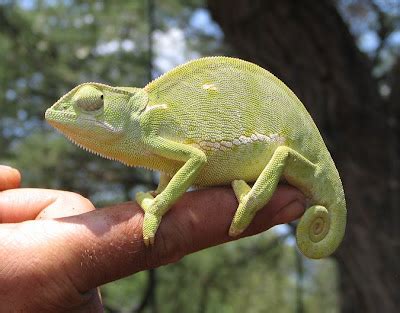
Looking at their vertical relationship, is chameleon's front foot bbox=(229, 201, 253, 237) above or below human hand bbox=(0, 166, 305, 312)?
above

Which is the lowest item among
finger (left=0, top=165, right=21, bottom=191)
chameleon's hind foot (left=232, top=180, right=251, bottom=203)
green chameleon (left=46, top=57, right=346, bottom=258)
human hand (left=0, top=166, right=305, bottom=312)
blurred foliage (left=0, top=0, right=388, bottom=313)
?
blurred foliage (left=0, top=0, right=388, bottom=313)

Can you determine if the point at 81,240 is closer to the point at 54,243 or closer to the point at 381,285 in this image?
the point at 54,243

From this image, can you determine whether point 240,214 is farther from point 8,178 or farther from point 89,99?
point 8,178

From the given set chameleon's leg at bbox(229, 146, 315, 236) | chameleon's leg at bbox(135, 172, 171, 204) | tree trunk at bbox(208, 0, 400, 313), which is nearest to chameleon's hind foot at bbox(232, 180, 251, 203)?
chameleon's leg at bbox(229, 146, 315, 236)

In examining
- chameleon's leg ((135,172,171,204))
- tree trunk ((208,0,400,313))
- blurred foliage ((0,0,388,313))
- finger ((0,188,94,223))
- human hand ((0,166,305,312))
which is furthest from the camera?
blurred foliage ((0,0,388,313))

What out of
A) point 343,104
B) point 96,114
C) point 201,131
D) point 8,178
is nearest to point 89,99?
point 96,114

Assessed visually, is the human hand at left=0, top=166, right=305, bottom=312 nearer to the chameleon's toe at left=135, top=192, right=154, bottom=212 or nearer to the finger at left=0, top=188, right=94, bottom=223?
the chameleon's toe at left=135, top=192, right=154, bottom=212
